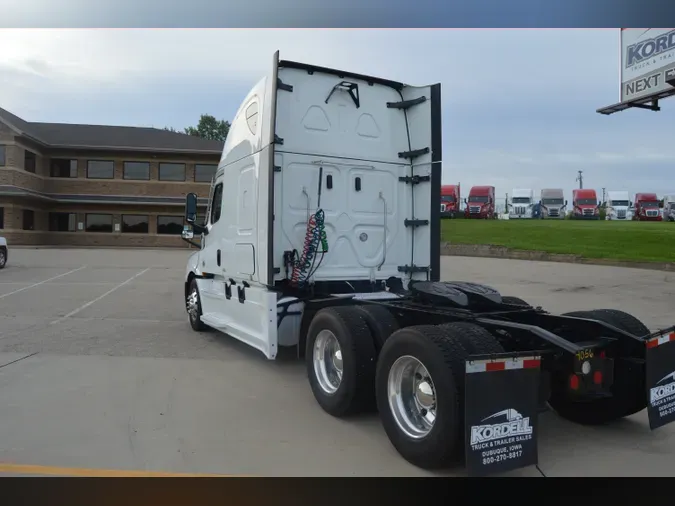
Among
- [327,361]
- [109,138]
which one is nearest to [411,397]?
[327,361]

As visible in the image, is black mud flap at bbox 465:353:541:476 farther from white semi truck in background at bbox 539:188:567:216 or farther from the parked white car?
white semi truck in background at bbox 539:188:567:216

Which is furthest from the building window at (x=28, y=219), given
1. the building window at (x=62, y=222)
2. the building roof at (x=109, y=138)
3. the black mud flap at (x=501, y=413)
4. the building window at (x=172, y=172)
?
the black mud flap at (x=501, y=413)

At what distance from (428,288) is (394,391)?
5.05 ft

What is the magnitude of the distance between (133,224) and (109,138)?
611 cm

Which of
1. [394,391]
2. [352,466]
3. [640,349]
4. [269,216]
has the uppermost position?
[269,216]

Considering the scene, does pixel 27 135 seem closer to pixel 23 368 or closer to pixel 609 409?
pixel 23 368

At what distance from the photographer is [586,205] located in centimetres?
4853

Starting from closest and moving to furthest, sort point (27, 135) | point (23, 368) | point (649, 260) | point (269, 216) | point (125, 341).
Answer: point (269, 216) → point (23, 368) → point (125, 341) → point (649, 260) → point (27, 135)

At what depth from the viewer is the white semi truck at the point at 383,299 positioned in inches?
153

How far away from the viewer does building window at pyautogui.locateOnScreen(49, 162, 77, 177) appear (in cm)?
3797

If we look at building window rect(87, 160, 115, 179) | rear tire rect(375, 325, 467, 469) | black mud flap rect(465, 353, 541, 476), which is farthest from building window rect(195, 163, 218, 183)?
black mud flap rect(465, 353, 541, 476)

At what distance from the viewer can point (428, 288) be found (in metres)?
5.75

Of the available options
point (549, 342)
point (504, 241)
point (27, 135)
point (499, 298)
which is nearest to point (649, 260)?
point (504, 241)

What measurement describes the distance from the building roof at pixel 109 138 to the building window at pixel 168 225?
4.56 metres
